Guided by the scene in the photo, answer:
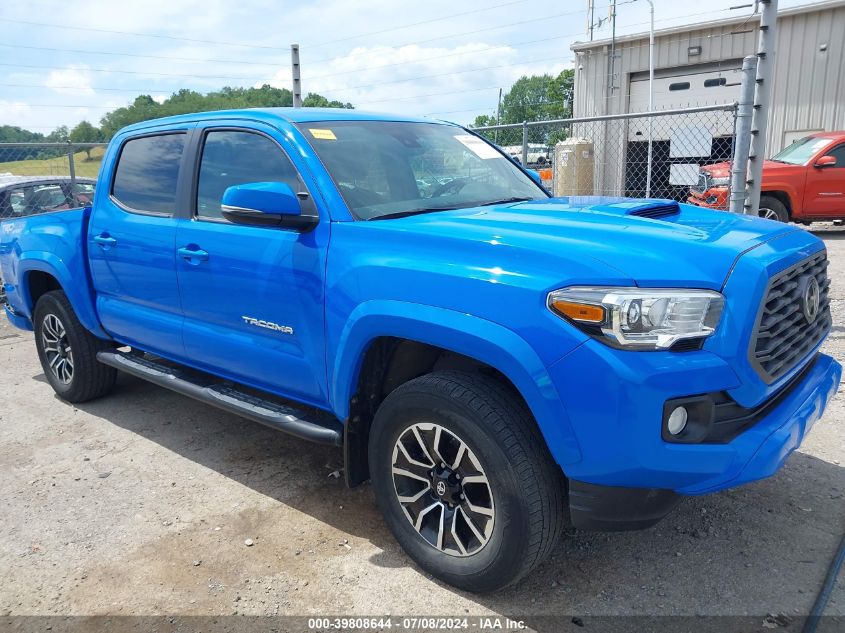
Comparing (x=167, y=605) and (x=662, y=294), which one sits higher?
(x=662, y=294)

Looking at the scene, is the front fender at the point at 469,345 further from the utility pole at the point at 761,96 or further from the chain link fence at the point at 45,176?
the chain link fence at the point at 45,176

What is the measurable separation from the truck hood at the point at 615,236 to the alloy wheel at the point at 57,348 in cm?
330

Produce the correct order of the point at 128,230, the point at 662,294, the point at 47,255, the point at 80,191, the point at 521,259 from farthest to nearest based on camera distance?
the point at 80,191
the point at 47,255
the point at 128,230
the point at 521,259
the point at 662,294

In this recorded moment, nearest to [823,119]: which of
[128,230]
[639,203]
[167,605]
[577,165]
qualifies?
[577,165]

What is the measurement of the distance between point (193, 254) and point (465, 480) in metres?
1.93

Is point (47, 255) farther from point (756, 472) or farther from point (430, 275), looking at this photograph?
point (756, 472)

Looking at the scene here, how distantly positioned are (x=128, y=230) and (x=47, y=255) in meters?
1.05

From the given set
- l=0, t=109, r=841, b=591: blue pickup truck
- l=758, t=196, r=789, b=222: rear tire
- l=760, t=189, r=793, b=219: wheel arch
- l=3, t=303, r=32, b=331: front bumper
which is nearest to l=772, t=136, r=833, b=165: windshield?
l=760, t=189, r=793, b=219: wheel arch

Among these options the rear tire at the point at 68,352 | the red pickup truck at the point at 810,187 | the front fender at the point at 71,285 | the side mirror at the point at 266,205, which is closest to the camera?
the side mirror at the point at 266,205

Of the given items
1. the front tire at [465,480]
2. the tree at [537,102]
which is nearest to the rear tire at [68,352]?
the front tire at [465,480]

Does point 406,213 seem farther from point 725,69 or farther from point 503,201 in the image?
point 725,69

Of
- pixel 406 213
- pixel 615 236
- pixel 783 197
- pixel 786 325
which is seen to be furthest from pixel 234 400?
pixel 783 197

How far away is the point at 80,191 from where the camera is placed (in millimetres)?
9891

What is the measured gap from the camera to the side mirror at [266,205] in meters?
3.05
